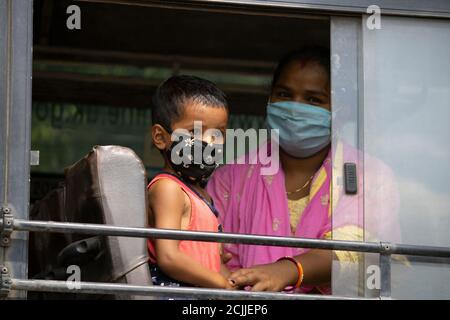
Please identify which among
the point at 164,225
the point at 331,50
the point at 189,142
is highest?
the point at 331,50

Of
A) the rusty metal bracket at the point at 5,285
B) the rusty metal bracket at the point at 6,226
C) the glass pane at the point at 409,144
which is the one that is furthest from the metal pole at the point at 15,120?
the glass pane at the point at 409,144

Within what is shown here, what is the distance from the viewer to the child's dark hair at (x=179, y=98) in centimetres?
486

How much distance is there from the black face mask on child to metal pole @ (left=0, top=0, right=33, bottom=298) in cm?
58

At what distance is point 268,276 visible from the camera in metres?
4.69

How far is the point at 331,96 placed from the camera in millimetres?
4914

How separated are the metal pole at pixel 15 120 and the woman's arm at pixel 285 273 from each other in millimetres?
813

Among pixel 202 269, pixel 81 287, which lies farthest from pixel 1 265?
pixel 202 269

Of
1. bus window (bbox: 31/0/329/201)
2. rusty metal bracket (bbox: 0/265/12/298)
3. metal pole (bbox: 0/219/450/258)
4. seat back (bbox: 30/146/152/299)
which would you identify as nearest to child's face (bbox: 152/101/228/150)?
seat back (bbox: 30/146/152/299)

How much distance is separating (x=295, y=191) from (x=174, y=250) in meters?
0.84

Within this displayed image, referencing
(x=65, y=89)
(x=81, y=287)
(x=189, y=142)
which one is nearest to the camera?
(x=81, y=287)

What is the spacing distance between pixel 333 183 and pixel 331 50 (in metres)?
0.53

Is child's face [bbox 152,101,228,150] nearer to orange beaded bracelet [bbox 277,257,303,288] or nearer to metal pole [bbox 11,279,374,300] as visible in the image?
orange beaded bracelet [bbox 277,257,303,288]
